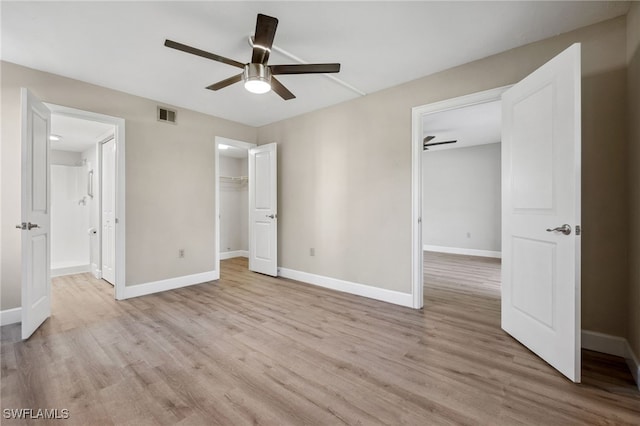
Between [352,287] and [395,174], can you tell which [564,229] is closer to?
[395,174]

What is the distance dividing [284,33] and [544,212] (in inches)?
97.1

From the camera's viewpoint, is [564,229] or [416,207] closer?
[564,229]

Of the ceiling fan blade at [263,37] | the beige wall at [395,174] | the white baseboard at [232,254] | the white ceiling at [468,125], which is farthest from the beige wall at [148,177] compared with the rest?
the white ceiling at [468,125]

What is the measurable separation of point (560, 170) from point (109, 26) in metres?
3.57

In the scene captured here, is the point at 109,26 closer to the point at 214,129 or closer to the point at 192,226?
the point at 214,129

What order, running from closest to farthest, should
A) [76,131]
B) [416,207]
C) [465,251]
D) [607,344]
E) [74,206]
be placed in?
[607,344] → [416,207] → [76,131] → [74,206] → [465,251]

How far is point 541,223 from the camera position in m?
2.07

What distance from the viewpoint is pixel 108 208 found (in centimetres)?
429

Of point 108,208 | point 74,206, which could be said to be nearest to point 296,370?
point 108,208

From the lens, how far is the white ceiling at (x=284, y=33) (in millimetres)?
2023

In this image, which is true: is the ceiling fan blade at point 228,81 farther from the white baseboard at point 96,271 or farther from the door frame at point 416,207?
the white baseboard at point 96,271

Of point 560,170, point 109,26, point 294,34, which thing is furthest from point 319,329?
point 109,26

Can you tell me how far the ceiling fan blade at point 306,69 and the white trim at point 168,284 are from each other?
10.4ft

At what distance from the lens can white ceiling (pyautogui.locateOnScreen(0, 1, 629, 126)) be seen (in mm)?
2023
